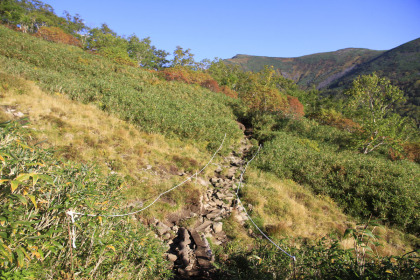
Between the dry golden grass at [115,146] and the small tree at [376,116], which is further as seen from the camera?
the small tree at [376,116]

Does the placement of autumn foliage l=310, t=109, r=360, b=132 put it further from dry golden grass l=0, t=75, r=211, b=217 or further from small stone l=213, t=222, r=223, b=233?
small stone l=213, t=222, r=223, b=233

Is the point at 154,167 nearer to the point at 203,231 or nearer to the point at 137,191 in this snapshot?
the point at 137,191

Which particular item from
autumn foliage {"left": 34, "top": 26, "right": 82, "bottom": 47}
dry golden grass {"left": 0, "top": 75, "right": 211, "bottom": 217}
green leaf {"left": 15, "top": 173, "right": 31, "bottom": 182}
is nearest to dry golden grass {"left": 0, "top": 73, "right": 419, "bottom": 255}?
dry golden grass {"left": 0, "top": 75, "right": 211, "bottom": 217}

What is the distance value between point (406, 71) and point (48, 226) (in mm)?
199854

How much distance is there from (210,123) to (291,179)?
303 inches

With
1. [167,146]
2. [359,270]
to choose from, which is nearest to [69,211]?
[359,270]

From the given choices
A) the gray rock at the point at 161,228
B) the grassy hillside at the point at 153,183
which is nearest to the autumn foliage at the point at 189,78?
the grassy hillside at the point at 153,183

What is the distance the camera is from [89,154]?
823cm

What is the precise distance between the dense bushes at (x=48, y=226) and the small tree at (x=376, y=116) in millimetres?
19792

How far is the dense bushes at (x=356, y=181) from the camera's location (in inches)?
372

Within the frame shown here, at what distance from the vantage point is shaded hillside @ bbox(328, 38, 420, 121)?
10231 centimetres

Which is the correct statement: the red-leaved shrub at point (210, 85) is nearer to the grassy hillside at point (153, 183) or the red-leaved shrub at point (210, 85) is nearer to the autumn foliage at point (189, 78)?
the autumn foliage at point (189, 78)

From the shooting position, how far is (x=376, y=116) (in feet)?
60.2

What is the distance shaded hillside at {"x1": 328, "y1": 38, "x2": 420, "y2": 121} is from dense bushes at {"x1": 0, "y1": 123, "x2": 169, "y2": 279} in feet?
355
